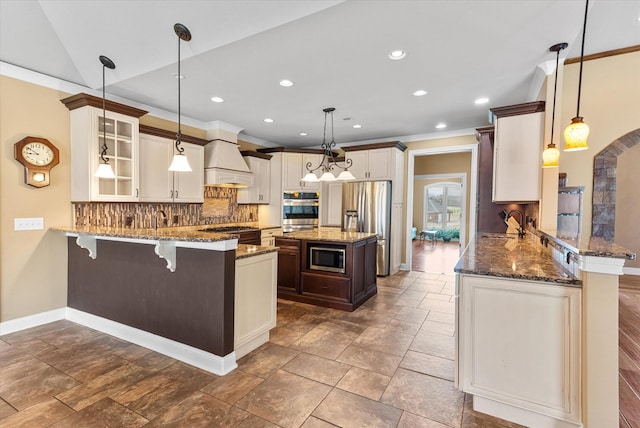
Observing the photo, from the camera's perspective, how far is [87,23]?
8.79ft

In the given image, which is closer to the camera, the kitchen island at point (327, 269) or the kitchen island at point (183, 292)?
the kitchen island at point (183, 292)

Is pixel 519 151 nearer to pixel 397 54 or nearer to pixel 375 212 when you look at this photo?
pixel 397 54

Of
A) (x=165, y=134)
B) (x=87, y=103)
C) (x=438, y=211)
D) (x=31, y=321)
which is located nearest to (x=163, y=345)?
(x=31, y=321)

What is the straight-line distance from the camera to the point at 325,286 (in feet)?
13.1

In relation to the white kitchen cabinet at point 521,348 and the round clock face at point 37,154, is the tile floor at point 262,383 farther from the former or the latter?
the round clock face at point 37,154

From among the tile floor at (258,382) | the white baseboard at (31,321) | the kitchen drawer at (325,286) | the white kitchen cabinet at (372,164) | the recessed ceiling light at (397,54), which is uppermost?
the recessed ceiling light at (397,54)

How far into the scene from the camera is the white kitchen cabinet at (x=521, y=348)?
1.72 meters

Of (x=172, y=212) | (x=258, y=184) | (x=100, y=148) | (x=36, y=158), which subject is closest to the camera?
A: (x=36, y=158)

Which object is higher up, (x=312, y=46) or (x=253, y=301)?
(x=312, y=46)

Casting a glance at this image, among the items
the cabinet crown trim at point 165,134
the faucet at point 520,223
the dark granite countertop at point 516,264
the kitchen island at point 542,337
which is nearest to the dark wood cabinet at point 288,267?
the cabinet crown trim at point 165,134

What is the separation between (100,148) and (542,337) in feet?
14.5

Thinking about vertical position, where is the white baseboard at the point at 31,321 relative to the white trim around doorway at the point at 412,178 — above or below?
below

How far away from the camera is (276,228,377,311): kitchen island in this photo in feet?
12.7

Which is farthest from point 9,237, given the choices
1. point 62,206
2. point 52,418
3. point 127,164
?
point 52,418
